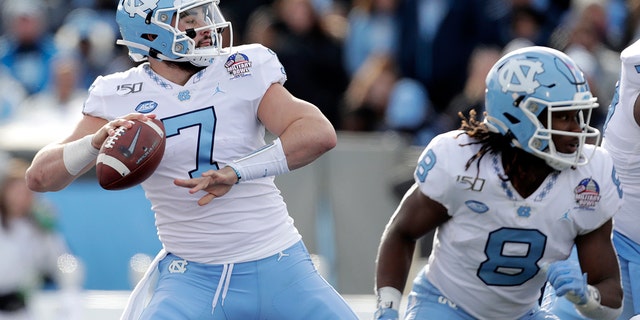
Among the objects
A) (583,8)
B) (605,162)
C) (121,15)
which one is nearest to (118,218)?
(583,8)

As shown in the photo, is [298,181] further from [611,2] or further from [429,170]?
[429,170]

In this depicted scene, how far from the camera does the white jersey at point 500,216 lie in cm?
438

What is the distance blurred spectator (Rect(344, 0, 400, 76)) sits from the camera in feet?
31.8

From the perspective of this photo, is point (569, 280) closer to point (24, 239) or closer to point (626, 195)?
point (626, 195)

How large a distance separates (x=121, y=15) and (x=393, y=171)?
4199 mm

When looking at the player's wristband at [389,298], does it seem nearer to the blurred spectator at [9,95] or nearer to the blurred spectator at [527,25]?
the blurred spectator at [527,25]

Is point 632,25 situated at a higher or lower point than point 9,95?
higher

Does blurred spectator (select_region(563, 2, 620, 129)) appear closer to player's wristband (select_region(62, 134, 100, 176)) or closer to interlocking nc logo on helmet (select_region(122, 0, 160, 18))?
interlocking nc logo on helmet (select_region(122, 0, 160, 18))

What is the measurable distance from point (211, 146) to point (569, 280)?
129cm

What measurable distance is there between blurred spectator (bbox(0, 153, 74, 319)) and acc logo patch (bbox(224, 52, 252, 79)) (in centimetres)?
339

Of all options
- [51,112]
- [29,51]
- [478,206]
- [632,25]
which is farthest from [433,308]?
[29,51]

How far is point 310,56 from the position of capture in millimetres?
9531

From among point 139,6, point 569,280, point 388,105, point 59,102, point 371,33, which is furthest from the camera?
point 59,102

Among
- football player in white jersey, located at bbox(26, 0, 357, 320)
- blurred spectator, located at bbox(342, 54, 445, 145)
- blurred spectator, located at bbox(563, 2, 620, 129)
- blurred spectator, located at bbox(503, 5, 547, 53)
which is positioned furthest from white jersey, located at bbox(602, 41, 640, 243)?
blurred spectator, located at bbox(503, 5, 547, 53)
